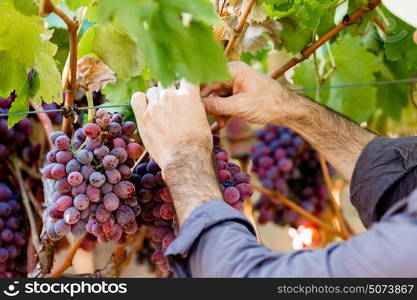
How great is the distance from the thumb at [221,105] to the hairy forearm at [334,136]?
0.50ft

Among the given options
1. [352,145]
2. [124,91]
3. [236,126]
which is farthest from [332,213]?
[124,91]

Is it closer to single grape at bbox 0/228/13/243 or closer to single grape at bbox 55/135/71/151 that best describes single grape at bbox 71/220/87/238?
single grape at bbox 55/135/71/151

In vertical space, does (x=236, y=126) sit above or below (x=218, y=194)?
above

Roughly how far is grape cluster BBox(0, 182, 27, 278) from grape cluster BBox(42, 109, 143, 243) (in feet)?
0.95

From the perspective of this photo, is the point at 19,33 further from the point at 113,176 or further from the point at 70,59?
the point at 113,176

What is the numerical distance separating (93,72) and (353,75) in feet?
2.11

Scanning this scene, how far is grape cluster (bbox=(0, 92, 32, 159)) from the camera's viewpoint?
1.18 m

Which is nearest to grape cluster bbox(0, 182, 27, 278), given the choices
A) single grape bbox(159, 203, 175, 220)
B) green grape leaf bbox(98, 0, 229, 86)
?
single grape bbox(159, 203, 175, 220)

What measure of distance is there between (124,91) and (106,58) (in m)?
0.15

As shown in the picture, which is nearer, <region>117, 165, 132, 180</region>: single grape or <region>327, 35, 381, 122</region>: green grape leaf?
<region>117, 165, 132, 180</region>: single grape

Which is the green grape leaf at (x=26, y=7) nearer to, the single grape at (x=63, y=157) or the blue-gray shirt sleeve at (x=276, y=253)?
the single grape at (x=63, y=157)

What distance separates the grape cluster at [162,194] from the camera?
889 mm

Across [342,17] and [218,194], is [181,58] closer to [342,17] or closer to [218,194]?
[218,194]

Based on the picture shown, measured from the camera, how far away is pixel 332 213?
1.70 m
